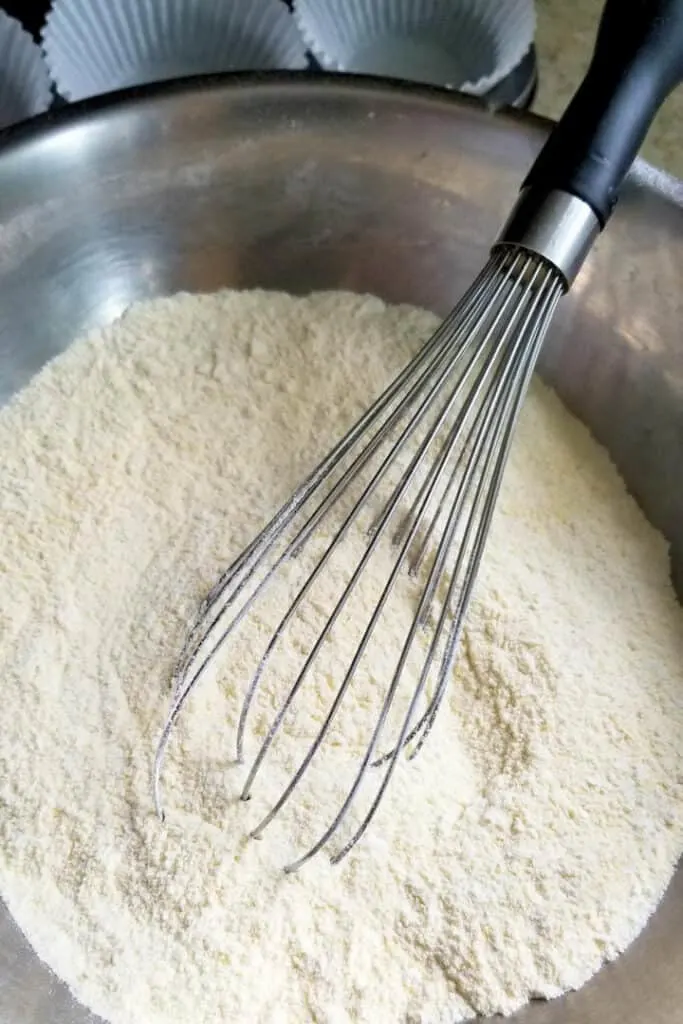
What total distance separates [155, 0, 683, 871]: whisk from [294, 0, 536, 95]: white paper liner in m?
0.34

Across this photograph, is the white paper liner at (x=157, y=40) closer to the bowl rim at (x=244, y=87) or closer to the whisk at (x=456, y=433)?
the bowl rim at (x=244, y=87)

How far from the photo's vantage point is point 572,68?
3.28 ft

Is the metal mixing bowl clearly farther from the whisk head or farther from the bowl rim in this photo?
the whisk head

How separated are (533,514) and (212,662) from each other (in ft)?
0.86

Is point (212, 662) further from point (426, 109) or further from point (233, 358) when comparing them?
point (426, 109)

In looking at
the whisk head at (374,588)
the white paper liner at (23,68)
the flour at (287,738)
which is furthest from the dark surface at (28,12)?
the whisk head at (374,588)

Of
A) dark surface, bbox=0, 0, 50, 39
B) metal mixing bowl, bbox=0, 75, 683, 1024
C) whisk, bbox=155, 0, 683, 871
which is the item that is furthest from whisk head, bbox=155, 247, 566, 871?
dark surface, bbox=0, 0, 50, 39

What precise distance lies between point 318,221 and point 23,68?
315 millimetres

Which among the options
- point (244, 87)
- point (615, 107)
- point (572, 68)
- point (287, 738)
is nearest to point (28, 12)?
point (244, 87)

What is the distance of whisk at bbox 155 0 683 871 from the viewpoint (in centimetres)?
56

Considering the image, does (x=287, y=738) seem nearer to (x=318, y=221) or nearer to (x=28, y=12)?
(x=318, y=221)

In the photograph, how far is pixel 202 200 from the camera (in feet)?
2.62

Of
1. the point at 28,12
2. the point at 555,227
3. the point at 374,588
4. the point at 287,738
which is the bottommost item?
the point at 287,738

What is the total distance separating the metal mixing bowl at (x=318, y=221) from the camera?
0.73 metres
